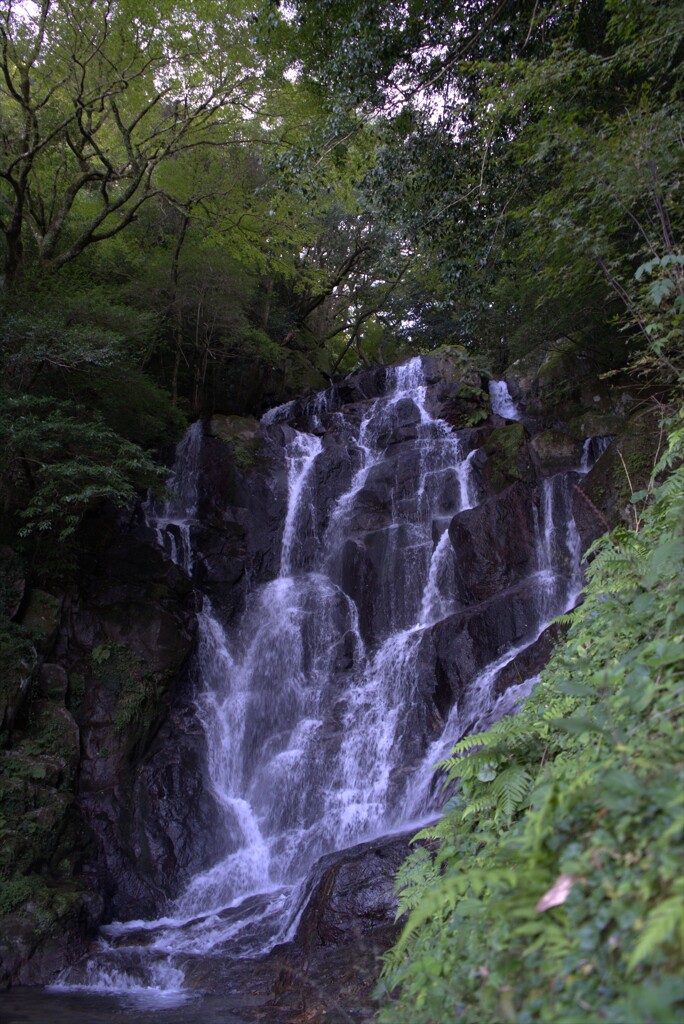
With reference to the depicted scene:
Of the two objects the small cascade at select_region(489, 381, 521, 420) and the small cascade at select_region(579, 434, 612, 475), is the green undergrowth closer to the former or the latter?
the small cascade at select_region(579, 434, 612, 475)

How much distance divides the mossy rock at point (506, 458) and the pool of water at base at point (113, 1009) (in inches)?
390

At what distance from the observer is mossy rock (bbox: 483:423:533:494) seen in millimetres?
14094

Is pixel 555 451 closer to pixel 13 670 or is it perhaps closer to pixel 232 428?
pixel 232 428

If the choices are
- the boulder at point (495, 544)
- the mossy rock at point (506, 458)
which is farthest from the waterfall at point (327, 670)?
the mossy rock at point (506, 458)

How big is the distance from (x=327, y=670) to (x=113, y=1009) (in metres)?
5.99

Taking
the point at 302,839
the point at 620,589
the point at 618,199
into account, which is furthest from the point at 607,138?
the point at 302,839

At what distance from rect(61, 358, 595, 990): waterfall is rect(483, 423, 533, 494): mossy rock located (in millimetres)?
406

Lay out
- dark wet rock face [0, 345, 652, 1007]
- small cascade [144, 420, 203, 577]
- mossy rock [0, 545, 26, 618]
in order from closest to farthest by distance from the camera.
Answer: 1. dark wet rock face [0, 345, 652, 1007]
2. mossy rock [0, 545, 26, 618]
3. small cascade [144, 420, 203, 577]

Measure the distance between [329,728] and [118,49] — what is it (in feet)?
41.5

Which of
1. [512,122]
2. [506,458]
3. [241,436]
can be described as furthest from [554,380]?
[512,122]

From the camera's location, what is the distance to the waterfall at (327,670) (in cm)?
916

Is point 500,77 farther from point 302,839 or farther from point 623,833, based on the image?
point 302,839

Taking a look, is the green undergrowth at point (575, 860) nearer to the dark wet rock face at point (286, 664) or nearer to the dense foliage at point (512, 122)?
the dark wet rock face at point (286, 664)

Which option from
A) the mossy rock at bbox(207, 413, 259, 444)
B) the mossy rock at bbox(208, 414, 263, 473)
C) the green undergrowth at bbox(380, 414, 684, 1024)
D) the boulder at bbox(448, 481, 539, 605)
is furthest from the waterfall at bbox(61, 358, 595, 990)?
the green undergrowth at bbox(380, 414, 684, 1024)
